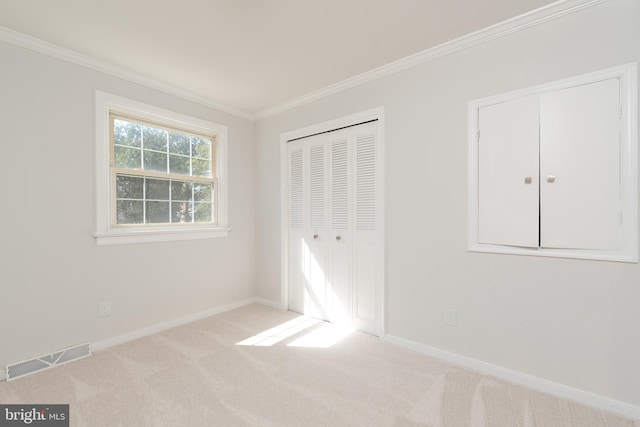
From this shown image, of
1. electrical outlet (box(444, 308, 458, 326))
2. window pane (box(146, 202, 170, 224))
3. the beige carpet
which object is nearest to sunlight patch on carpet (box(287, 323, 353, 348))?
the beige carpet

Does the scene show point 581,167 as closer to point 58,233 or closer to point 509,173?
point 509,173

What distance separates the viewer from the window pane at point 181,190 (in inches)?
128

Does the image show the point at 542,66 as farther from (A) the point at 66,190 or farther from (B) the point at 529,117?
(A) the point at 66,190

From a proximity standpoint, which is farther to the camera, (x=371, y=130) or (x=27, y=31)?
(x=371, y=130)

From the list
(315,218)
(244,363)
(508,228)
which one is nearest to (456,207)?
(508,228)

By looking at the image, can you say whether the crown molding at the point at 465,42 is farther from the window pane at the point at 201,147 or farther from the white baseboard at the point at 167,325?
the white baseboard at the point at 167,325

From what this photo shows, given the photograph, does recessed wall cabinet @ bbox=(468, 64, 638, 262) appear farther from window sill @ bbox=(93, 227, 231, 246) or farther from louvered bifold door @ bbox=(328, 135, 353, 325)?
window sill @ bbox=(93, 227, 231, 246)

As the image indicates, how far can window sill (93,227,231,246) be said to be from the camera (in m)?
2.68

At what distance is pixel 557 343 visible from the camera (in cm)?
197

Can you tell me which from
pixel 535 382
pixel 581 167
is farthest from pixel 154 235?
pixel 581 167

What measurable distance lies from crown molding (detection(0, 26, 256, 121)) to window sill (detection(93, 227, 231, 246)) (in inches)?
57.0

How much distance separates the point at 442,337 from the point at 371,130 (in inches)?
77.4

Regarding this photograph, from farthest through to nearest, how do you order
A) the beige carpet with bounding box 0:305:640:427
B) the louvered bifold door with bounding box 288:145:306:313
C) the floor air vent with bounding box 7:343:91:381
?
the louvered bifold door with bounding box 288:145:306:313 → the floor air vent with bounding box 7:343:91:381 → the beige carpet with bounding box 0:305:640:427

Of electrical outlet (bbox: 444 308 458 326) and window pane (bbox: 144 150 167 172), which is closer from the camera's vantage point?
electrical outlet (bbox: 444 308 458 326)
